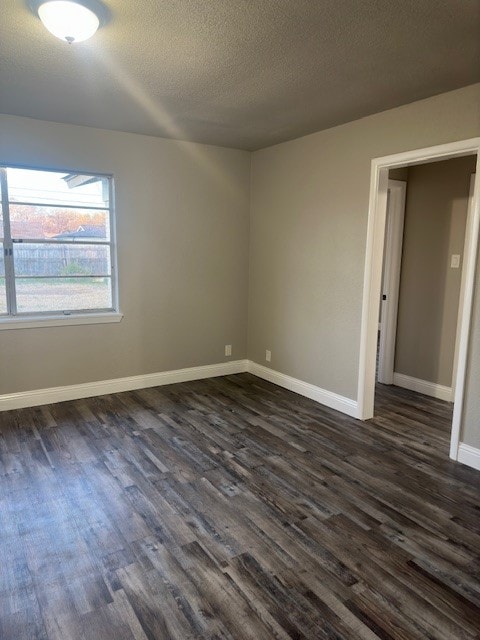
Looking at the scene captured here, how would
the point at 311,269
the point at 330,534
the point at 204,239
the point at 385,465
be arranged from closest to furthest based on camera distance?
the point at 330,534, the point at 385,465, the point at 311,269, the point at 204,239

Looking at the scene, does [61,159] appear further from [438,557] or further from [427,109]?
[438,557]

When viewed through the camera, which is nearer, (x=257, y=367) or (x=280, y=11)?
(x=280, y=11)

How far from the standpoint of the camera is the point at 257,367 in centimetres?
519

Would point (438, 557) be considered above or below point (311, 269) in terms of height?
below

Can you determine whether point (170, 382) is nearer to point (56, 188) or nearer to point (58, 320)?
point (58, 320)

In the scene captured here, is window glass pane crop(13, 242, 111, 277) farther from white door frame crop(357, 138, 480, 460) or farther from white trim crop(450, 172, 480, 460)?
white trim crop(450, 172, 480, 460)

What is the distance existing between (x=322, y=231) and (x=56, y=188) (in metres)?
2.50

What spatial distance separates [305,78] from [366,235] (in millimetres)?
1402

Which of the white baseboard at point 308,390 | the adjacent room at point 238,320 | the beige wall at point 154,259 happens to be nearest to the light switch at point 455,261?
the adjacent room at point 238,320

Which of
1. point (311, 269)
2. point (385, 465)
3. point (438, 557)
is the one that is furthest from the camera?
point (311, 269)

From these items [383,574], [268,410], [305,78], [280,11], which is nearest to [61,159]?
[305,78]

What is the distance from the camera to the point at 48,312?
Result: 411cm

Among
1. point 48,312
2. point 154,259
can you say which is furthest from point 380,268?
point 48,312

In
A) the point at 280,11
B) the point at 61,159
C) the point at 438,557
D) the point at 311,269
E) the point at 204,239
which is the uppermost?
the point at 280,11
